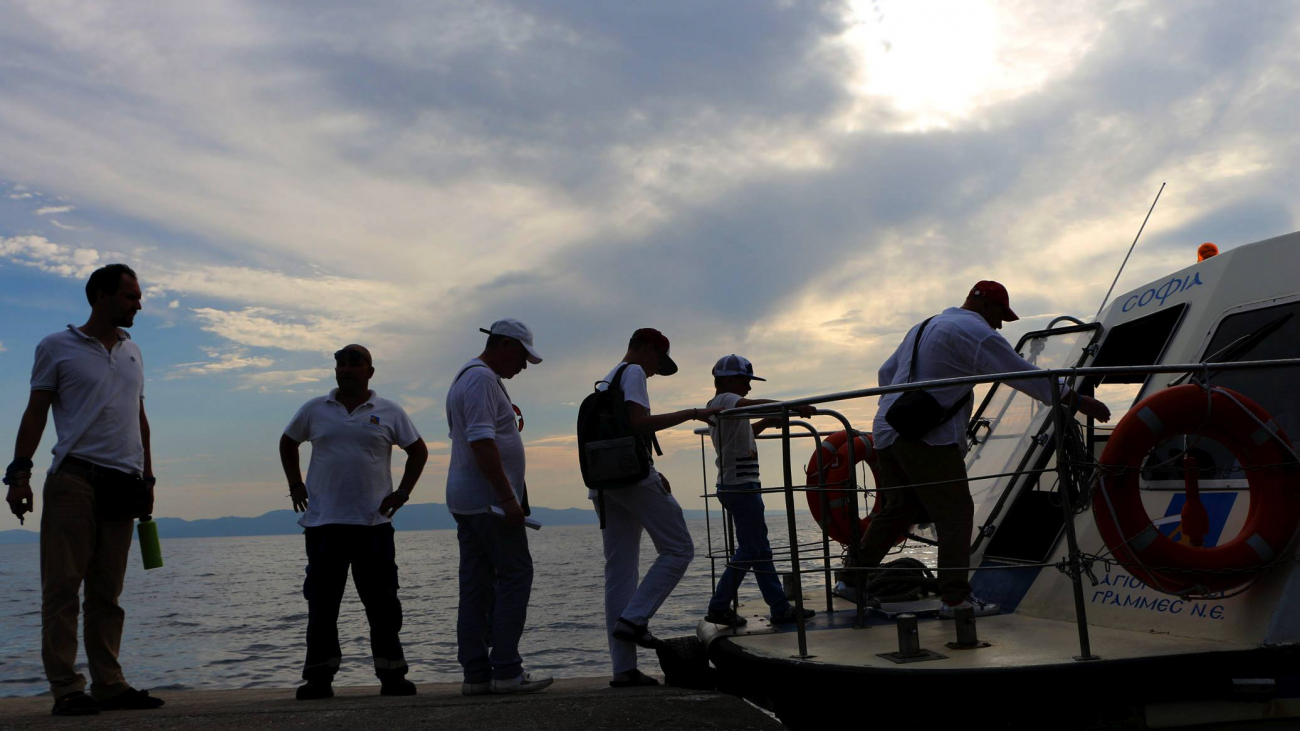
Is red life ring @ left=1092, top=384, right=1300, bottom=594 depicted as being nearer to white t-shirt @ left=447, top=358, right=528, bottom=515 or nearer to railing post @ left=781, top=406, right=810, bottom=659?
railing post @ left=781, top=406, right=810, bottom=659

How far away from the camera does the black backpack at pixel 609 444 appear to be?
4.33 m

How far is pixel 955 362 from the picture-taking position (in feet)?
14.0

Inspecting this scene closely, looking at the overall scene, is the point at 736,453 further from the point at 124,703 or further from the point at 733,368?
the point at 124,703

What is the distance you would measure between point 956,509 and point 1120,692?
112cm

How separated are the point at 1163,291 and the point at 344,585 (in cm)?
447

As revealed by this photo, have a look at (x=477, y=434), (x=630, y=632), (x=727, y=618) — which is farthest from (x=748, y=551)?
(x=477, y=434)

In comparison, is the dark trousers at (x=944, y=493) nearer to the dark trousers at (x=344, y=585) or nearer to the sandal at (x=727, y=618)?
the sandal at (x=727, y=618)

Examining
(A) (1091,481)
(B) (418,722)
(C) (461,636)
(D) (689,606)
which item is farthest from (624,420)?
(D) (689,606)

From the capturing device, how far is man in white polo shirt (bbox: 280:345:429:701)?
4.55 m

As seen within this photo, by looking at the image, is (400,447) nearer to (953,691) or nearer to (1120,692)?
(953,691)

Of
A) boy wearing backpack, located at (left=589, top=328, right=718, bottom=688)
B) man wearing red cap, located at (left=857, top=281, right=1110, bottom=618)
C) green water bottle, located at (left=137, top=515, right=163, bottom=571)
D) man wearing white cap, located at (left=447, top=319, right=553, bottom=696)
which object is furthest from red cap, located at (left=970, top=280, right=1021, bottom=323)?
green water bottle, located at (left=137, top=515, right=163, bottom=571)

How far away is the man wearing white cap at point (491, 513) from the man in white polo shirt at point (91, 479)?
4.55ft

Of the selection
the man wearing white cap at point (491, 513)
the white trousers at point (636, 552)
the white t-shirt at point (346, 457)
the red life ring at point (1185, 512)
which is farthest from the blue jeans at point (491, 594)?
the red life ring at point (1185, 512)

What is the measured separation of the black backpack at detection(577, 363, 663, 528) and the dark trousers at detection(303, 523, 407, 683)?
1.15 meters
